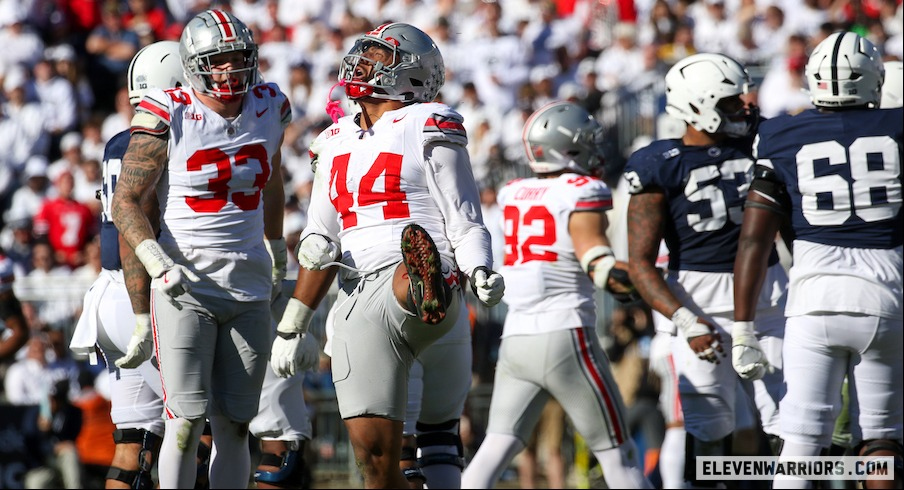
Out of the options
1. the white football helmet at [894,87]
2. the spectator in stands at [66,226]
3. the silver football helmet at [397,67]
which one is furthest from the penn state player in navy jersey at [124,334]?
the spectator in stands at [66,226]

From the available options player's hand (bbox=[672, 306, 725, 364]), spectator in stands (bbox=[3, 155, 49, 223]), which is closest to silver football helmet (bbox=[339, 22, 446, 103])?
player's hand (bbox=[672, 306, 725, 364])

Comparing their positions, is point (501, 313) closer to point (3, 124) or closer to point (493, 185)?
point (493, 185)

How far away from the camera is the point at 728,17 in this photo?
14.2 metres

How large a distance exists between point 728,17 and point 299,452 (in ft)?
30.1

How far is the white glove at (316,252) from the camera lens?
18.0 feet

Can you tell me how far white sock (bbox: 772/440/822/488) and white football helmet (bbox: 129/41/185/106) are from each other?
10.8 feet

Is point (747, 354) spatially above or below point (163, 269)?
below

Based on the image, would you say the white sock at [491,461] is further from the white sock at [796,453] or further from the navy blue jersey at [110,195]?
the navy blue jersey at [110,195]

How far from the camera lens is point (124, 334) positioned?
6328 millimetres

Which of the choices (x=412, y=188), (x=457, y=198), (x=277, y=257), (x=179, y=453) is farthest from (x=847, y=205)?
(x=179, y=453)

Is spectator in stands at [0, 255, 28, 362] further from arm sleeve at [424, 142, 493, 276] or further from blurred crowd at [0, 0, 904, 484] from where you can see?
arm sleeve at [424, 142, 493, 276]

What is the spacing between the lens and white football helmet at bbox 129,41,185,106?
21.0 feet

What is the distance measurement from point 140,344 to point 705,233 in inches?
106

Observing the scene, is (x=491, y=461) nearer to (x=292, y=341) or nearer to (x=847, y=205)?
(x=292, y=341)
